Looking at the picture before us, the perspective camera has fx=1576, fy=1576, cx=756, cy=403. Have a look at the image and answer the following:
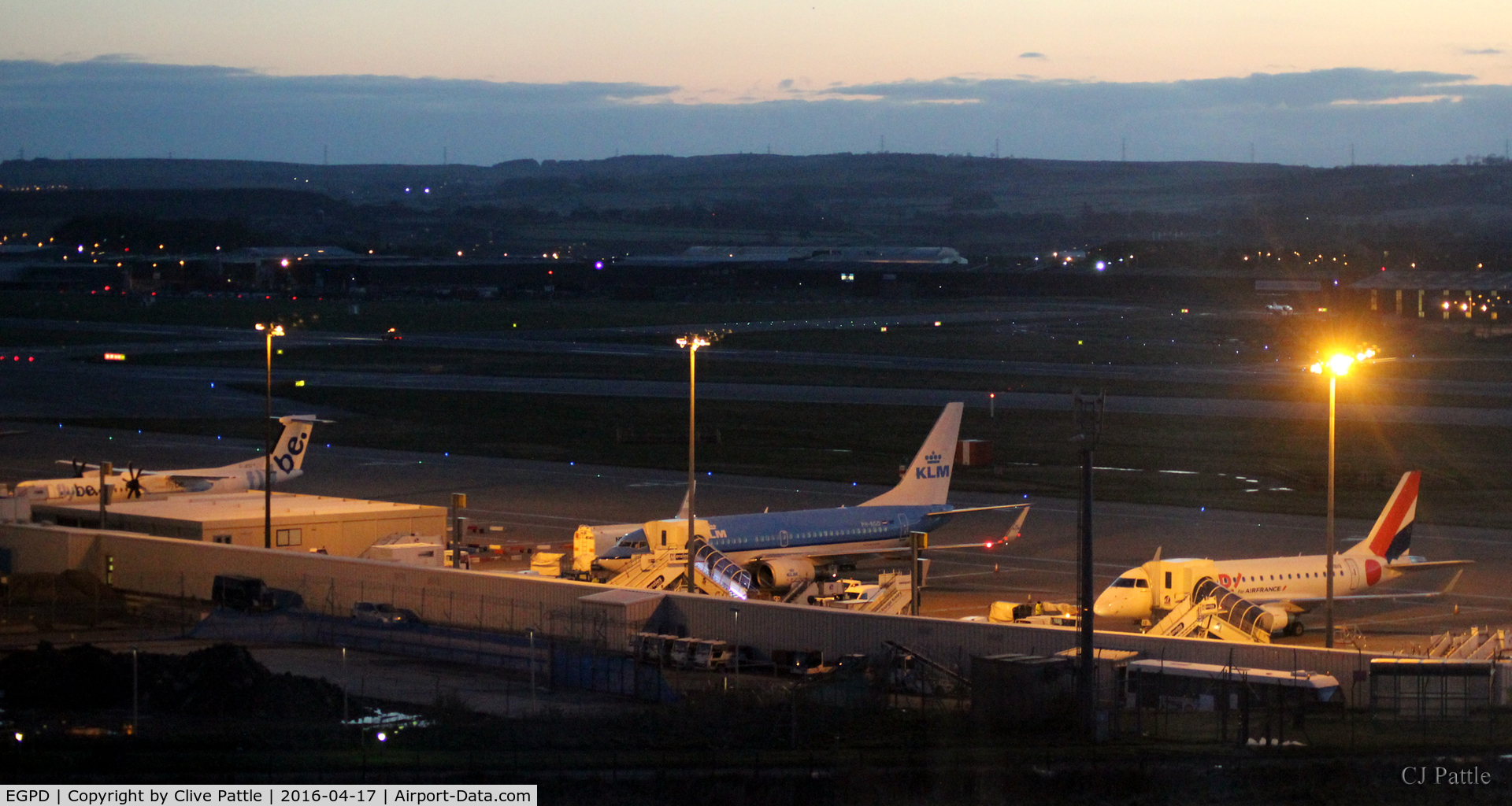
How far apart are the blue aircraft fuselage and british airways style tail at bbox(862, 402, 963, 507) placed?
1.15 metres

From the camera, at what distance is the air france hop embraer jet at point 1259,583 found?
139 ft

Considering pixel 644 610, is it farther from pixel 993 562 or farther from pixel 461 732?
pixel 993 562

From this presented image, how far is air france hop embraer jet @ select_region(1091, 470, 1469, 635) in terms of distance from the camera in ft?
139

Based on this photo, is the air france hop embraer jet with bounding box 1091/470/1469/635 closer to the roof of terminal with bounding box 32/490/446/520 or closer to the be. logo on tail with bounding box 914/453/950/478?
the be. logo on tail with bounding box 914/453/950/478

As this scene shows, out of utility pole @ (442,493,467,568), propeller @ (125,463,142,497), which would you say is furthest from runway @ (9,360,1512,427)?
utility pole @ (442,493,467,568)

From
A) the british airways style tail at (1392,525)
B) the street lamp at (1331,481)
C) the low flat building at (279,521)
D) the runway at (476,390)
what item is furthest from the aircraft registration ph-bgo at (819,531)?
the runway at (476,390)

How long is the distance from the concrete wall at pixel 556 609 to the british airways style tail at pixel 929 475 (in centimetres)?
1535

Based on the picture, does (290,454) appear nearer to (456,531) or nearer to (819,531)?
(456,531)

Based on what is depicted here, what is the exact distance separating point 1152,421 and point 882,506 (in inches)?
1594

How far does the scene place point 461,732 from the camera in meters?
27.7

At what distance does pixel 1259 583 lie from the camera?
141 feet

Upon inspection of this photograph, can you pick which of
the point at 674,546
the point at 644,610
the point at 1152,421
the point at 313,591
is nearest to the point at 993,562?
the point at 674,546

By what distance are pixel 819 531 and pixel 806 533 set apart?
51 centimetres

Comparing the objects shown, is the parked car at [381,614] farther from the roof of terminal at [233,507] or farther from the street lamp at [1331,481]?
the street lamp at [1331,481]
